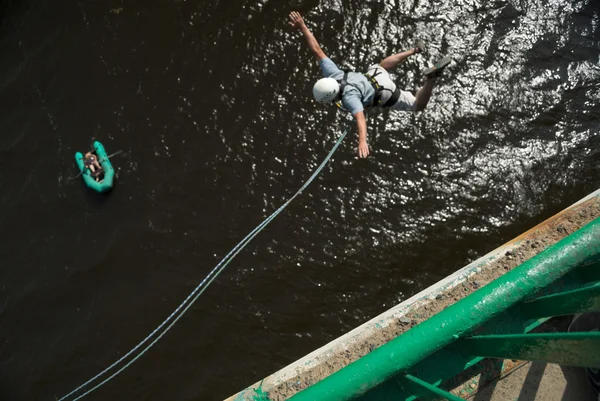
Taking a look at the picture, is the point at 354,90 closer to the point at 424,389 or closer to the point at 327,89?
the point at 327,89

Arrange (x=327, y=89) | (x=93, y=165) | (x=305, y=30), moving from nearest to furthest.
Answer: (x=327, y=89) → (x=305, y=30) → (x=93, y=165)

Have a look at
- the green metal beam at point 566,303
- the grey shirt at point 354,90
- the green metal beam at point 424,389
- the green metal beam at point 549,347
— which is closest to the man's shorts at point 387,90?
the grey shirt at point 354,90

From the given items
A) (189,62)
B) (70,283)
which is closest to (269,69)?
(189,62)

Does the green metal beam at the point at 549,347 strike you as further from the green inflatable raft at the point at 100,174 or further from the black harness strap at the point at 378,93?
the green inflatable raft at the point at 100,174

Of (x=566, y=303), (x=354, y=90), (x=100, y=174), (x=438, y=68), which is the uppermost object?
(x=100, y=174)

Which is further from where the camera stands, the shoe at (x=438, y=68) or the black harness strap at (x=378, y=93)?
Result: the black harness strap at (x=378, y=93)

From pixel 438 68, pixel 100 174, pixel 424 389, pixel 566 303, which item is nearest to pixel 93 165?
pixel 100 174
